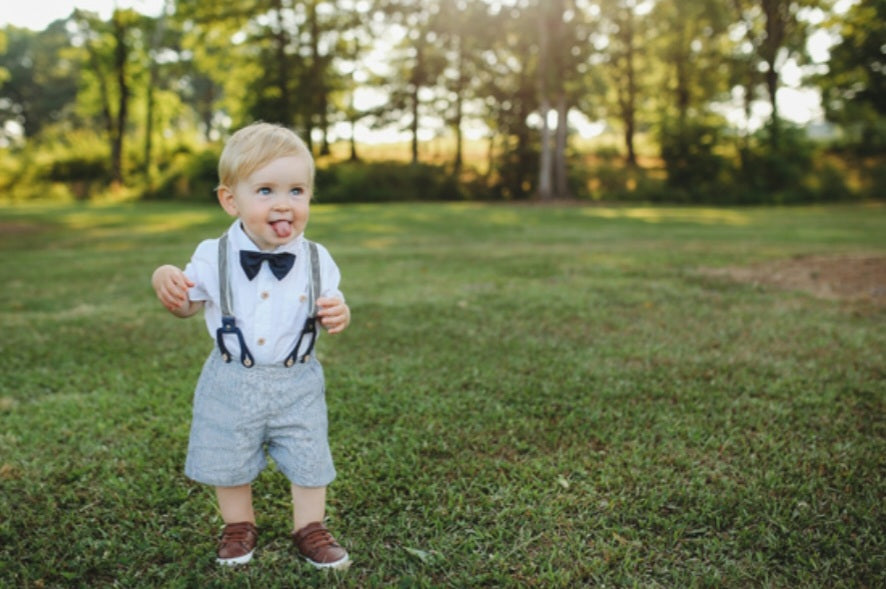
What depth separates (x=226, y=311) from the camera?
7.12 ft

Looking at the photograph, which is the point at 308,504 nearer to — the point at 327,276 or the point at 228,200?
the point at 327,276

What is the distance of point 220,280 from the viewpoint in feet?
7.08

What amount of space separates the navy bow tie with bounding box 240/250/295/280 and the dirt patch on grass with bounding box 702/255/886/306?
619cm

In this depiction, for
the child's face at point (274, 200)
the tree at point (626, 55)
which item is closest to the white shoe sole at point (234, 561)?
the child's face at point (274, 200)

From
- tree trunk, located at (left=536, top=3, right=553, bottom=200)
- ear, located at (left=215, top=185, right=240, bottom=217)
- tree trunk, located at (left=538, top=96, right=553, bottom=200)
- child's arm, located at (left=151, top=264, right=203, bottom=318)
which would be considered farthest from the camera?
tree trunk, located at (left=538, top=96, right=553, bottom=200)

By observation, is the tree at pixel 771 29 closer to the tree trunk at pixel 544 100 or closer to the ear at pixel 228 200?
the tree trunk at pixel 544 100

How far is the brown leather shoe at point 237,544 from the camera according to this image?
2.26m

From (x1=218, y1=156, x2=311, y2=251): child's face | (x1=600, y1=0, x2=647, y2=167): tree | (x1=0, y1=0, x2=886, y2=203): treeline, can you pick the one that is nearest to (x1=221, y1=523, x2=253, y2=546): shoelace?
(x1=218, y1=156, x2=311, y2=251): child's face

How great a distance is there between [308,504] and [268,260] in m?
0.85

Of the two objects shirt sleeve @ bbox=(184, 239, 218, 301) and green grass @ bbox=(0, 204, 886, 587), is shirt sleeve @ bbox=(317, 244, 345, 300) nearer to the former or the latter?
shirt sleeve @ bbox=(184, 239, 218, 301)

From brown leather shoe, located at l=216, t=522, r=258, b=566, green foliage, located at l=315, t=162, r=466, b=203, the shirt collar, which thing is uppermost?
green foliage, located at l=315, t=162, r=466, b=203

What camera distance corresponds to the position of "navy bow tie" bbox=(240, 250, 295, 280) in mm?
2154

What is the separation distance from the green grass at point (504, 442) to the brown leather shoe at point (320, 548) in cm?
4

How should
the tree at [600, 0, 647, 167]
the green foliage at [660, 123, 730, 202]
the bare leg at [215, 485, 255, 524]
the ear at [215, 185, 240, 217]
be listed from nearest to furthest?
the ear at [215, 185, 240, 217]
the bare leg at [215, 485, 255, 524]
the green foliage at [660, 123, 730, 202]
the tree at [600, 0, 647, 167]
